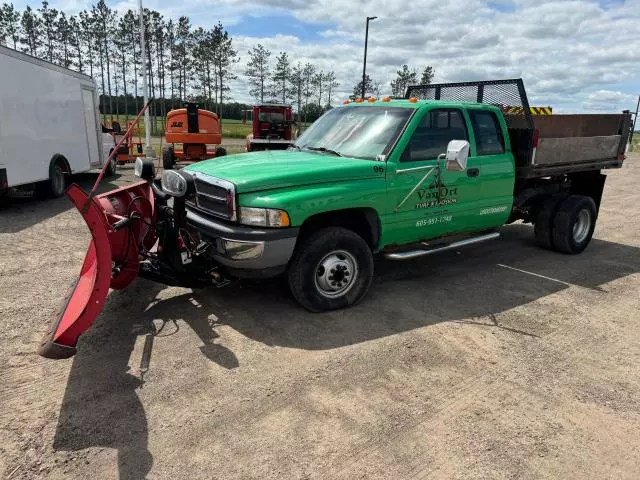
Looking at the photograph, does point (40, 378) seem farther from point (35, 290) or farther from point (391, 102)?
point (391, 102)

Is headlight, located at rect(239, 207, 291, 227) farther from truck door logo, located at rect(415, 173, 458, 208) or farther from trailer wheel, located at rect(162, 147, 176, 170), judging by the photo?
trailer wheel, located at rect(162, 147, 176, 170)

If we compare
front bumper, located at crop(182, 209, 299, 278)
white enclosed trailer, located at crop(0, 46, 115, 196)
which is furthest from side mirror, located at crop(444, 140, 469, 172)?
white enclosed trailer, located at crop(0, 46, 115, 196)

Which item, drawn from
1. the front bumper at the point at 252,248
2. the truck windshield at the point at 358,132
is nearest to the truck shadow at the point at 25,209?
the front bumper at the point at 252,248

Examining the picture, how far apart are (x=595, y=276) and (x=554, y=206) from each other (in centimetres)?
132

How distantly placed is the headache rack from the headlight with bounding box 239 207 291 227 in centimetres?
371

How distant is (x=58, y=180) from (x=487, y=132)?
9.73 m

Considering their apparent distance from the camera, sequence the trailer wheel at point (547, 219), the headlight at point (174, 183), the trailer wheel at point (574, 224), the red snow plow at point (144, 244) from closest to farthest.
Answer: the red snow plow at point (144, 244)
the headlight at point (174, 183)
the trailer wheel at point (574, 224)
the trailer wheel at point (547, 219)

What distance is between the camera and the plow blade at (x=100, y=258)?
3303mm

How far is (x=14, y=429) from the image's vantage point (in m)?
3.04

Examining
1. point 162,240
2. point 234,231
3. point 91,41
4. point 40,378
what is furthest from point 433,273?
point 91,41

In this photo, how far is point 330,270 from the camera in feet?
15.5

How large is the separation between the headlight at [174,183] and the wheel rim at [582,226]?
5800 millimetres

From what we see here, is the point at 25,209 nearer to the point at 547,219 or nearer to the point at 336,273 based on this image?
the point at 336,273

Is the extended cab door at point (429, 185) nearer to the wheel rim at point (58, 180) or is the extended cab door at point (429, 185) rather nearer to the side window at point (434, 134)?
the side window at point (434, 134)
